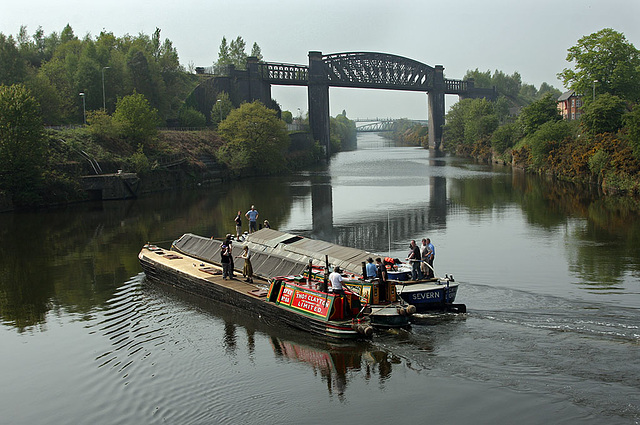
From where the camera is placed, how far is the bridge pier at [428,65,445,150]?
172000 millimetres

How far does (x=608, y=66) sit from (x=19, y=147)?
72160 millimetres

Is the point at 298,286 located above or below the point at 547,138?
below

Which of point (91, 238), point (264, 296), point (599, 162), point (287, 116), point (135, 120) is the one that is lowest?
point (264, 296)

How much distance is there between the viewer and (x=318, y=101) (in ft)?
447

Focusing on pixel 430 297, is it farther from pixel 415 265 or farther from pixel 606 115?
pixel 606 115

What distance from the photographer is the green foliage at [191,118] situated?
348 feet

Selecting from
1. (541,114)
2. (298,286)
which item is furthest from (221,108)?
(298,286)

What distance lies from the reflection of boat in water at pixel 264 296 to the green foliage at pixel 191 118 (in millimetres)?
76991

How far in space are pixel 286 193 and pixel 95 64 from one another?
152ft

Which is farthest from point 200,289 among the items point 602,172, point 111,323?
point 602,172

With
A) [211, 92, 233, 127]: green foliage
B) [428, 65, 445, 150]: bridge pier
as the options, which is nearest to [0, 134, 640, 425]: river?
[211, 92, 233, 127]: green foliage

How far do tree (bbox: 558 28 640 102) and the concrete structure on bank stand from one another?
61.2 m

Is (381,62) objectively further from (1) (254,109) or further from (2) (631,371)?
(2) (631,371)

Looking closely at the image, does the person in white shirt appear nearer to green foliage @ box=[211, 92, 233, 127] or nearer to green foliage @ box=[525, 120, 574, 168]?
green foliage @ box=[525, 120, 574, 168]
